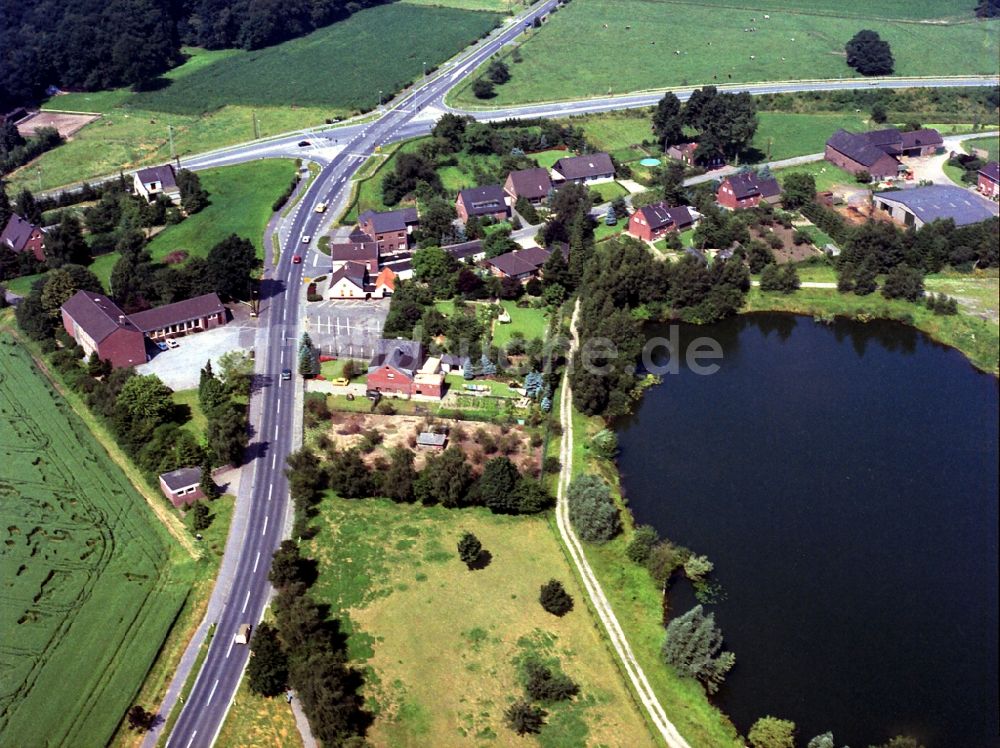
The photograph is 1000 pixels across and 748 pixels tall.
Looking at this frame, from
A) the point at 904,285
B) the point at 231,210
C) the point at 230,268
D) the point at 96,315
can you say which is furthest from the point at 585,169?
the point at 96,315

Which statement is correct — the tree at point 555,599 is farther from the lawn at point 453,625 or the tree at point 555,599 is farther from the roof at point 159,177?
the roof at point 159,177

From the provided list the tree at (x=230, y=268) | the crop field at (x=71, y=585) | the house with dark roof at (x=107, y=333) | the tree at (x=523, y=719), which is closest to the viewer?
the tree at (x=523, y=719)

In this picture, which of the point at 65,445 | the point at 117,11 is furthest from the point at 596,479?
the point at 117,11

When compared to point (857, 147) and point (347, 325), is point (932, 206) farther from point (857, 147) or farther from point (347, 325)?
point (347, 325)

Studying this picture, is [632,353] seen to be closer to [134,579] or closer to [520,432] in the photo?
[520,432]

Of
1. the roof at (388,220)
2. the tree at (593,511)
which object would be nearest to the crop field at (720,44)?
the roof at (388,220)
